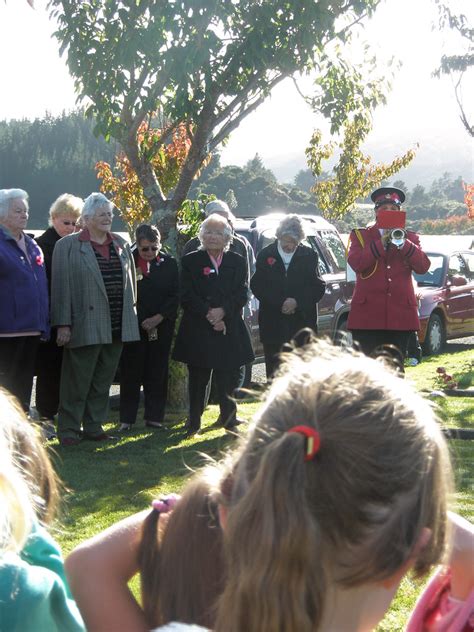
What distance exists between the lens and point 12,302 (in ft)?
23.5

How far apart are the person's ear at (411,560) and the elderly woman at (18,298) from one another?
19.1 feet

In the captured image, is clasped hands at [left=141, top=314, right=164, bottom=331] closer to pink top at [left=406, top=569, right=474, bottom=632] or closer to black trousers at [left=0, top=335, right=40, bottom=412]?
black trousers at [left=0, top=335, right=40, bottom=412]

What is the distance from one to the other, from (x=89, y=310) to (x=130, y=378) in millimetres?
928

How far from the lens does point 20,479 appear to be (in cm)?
172

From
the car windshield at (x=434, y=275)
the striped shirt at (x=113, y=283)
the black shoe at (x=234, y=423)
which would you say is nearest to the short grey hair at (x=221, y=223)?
the striped shirt at (x=113, y=283)

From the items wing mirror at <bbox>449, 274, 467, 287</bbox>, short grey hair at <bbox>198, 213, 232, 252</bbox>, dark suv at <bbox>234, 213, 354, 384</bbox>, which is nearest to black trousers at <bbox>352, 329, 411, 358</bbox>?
short grey hair at <bbox>198, 213, 232, 252</bbox>

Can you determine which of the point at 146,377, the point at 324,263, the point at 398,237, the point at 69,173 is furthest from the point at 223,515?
the point at 69,173

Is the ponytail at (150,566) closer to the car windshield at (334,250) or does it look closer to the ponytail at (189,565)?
the ponytail at (189,565)

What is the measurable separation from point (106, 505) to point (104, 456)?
1.46 metres

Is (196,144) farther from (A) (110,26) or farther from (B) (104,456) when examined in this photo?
(B) (104,456)

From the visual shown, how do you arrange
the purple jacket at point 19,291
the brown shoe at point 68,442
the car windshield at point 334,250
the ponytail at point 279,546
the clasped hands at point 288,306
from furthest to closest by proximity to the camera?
the car windshield at point 334,250 → the clasped hands at point 288,306 → the brown shoe at point 68,442 → the purple jacket at point 19,291 → the ponytail at point 279,546

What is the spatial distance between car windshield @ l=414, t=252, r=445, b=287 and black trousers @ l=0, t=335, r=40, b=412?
9.14 metres

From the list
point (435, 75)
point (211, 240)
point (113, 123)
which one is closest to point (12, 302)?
point (211, 240)

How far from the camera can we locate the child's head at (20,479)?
164 cm
